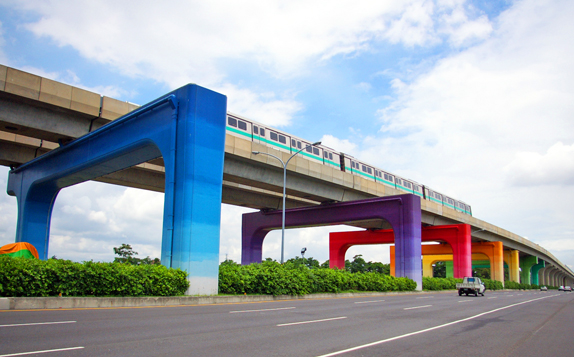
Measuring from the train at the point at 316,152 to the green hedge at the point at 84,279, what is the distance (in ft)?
38.6

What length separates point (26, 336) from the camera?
24.8ft

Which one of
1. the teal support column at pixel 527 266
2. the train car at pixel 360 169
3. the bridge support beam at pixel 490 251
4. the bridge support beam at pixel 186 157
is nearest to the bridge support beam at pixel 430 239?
the bridge support beam at pixel 490 251

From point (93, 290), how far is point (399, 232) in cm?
2826

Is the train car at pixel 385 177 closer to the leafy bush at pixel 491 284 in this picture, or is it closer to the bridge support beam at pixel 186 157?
the leafy bush at pixel 491 284

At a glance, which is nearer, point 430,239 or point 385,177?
point 385,177

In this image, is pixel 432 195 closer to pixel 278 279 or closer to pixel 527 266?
pixel 278 279

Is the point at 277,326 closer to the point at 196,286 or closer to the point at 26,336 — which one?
the point at 26,336

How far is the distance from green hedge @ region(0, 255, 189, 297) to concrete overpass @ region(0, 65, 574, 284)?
8976mm

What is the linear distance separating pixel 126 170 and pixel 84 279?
17409 millimetres

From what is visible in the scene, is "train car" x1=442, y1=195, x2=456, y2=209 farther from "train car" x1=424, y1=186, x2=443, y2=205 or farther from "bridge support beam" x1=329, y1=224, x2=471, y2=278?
"bridge support beam" x1=329, y1=224, x2=471, y2=278

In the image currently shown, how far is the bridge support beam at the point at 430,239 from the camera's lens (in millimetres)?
51438

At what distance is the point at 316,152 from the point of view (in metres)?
37.0

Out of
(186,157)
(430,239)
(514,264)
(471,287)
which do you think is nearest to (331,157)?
(471,287)

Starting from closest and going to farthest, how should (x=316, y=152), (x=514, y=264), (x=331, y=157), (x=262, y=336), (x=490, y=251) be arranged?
1. (x=262, y=336)
2. (x=316, y=152)
3. (x=331, y=157)
4. (x=490, y=251)
5. (x=514, y=264)
